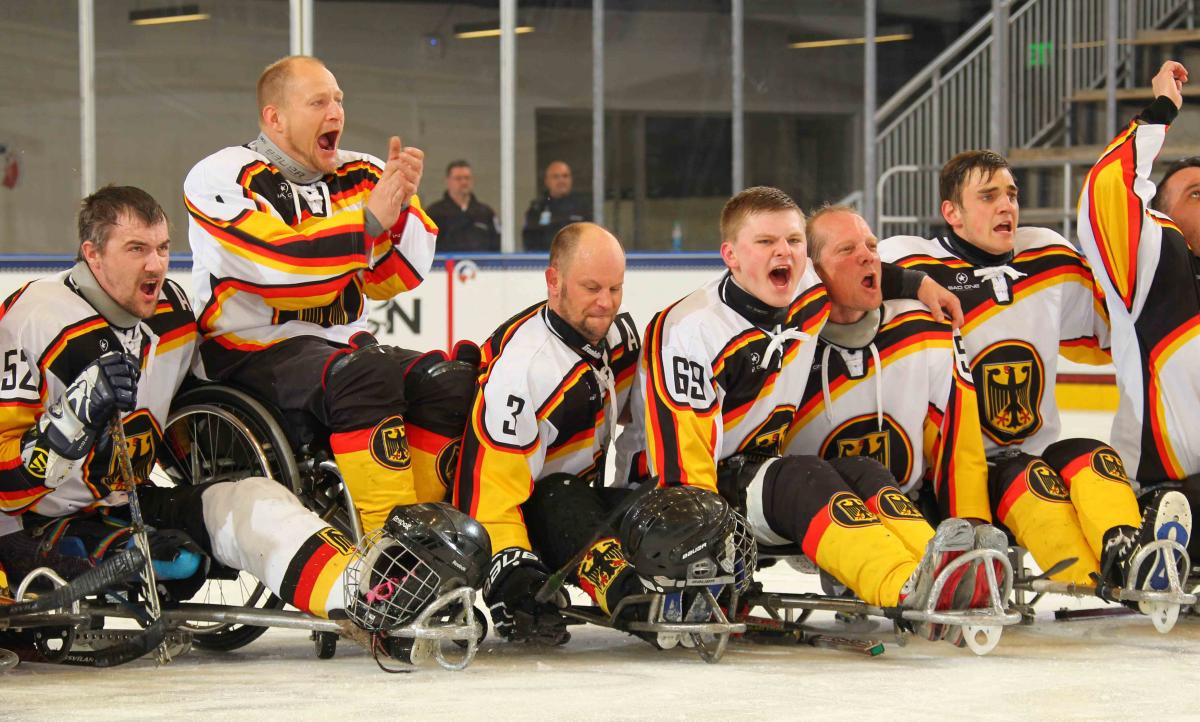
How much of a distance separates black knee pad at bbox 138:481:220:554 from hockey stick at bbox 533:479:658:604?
625 mm

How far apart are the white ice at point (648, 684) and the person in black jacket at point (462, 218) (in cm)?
537

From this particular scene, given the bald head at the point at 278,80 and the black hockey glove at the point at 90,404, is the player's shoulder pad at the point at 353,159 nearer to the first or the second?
the bald head at the point at 278,80

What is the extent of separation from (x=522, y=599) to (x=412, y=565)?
40 cm

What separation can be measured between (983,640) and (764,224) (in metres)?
0.90

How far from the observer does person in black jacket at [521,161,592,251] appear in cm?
897

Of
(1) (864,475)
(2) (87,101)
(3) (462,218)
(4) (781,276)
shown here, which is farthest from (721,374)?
(2) (87,101)

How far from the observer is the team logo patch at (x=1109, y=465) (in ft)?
11.5

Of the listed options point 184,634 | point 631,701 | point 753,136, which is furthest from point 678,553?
point 753,136

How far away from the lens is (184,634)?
10.4 ft

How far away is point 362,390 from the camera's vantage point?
10.4 ft

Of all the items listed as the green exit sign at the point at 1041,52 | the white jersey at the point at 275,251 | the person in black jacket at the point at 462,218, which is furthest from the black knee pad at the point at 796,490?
the green exit sign at the point at 1041,52

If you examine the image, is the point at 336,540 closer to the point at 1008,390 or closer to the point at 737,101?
the point at 1008,390

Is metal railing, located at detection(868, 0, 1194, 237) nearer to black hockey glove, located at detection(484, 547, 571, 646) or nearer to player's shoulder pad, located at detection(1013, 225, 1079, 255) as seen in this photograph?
player's shoulder pad, located at detection(1013, 225, 1079, 255)

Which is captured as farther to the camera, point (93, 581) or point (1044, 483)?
point (1044, 483)
